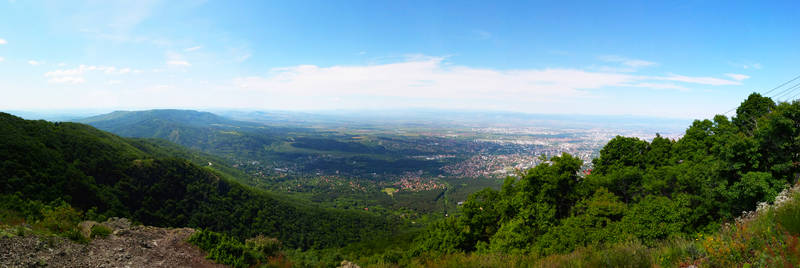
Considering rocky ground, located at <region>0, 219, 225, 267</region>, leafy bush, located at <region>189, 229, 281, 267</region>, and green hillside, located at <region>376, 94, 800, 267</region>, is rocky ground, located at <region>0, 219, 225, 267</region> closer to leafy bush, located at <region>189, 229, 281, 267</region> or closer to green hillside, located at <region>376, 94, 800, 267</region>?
leafy bush, located at <region>189, 229, 281, 267</region>

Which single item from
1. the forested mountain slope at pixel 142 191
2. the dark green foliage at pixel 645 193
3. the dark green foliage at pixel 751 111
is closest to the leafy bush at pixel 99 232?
the forested mountain slope at pixel 142 191

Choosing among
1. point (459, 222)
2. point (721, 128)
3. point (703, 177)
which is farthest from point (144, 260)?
point (721, 128)

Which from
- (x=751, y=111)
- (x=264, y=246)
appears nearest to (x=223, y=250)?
(x=264, y=246)

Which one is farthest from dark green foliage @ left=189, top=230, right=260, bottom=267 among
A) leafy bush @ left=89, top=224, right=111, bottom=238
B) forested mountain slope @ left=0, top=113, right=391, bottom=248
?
forested mountain slope @ left=0, top=113, right=391, bottom=248

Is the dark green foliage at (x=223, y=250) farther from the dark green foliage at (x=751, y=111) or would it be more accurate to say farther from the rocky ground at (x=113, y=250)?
the dark green foliage at (x=751, y=111)

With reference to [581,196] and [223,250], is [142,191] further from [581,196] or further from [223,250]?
[581,196]
